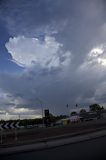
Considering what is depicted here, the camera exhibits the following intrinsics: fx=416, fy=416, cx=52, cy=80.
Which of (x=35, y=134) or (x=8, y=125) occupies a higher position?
(x=35, y=134)

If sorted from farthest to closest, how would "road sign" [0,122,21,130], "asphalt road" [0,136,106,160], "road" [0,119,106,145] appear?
"road" [0,119,106,145] < "road sign" [0,122,21,130] < "asphalt road" [0,136,106,160]

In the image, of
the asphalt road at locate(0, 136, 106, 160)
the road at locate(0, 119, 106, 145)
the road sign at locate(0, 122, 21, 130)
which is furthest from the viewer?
the road at locate(0, 119, 106, 145)

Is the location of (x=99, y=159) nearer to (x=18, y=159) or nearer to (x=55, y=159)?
(x=55, y=159)

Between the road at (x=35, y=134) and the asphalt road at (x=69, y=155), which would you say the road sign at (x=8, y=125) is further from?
the asphalt road at (x=69, y=155)

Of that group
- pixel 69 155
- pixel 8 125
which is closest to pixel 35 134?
pixel 8 125

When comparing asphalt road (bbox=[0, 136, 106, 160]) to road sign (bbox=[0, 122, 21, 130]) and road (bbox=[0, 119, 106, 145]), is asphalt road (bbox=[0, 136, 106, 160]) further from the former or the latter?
road sign (bbox=[0, 122, 21, 130])

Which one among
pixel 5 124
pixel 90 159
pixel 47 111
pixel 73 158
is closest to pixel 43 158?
pixel 73 158

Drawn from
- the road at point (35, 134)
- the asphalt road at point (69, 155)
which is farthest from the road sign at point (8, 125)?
the asphalt road at point (69, 155)

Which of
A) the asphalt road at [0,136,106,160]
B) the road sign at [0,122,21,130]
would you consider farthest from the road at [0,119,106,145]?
the asphalt road at [0,136,106,160]

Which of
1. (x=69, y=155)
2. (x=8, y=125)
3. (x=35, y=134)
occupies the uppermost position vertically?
(x=35, y=134)

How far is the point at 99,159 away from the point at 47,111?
6186cm

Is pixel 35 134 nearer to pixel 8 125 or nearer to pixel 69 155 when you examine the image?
pixel 8 125

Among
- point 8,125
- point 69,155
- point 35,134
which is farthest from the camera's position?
point 35,134

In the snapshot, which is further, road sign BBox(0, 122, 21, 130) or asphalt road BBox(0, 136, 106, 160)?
road sign BBox(0, 122, 21, 130)
